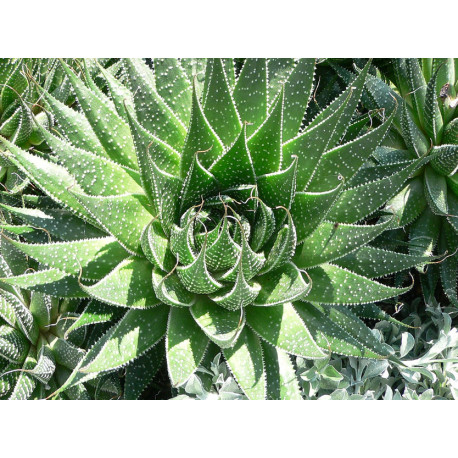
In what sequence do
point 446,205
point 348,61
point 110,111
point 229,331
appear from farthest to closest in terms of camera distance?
point 348,61 < point 446,205 < point 110,111 < point 229,331

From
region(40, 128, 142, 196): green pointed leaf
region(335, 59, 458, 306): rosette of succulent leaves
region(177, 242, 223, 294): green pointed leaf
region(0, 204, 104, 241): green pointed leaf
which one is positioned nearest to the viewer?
region(177, 242, 223, 294): green pointed leaf

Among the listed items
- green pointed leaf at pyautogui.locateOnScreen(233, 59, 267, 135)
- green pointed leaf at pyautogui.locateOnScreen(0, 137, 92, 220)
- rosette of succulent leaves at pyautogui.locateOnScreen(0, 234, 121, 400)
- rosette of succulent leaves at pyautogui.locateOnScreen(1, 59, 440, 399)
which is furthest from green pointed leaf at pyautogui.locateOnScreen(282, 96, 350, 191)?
rosette of succulent leaves at pyautogui.locateOnScreen(0, 234, 121, 400)

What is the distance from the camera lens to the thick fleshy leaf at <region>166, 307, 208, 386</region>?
1.00 metres

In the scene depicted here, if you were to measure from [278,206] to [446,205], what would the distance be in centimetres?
60

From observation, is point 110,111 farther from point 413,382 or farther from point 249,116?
point 413,382

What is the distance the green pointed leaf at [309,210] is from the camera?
3.31 feet

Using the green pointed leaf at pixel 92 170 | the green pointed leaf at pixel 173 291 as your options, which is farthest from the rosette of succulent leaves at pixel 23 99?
the green pointed leaf at pixel 173 291

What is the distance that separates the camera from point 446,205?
4.49 feet

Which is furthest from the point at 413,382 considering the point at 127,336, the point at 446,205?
the point at 127,336

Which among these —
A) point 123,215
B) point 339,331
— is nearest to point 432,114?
point 339,331

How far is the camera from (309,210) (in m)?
1.05

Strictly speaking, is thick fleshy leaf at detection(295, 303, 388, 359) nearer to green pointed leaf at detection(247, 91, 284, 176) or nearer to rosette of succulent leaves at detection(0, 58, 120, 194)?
green pointed leaf at detection(247, 91, 284, 176)

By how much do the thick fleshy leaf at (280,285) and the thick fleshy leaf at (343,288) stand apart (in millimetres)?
88

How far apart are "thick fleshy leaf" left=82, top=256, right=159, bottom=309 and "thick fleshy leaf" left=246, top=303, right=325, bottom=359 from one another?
23 centimetres
